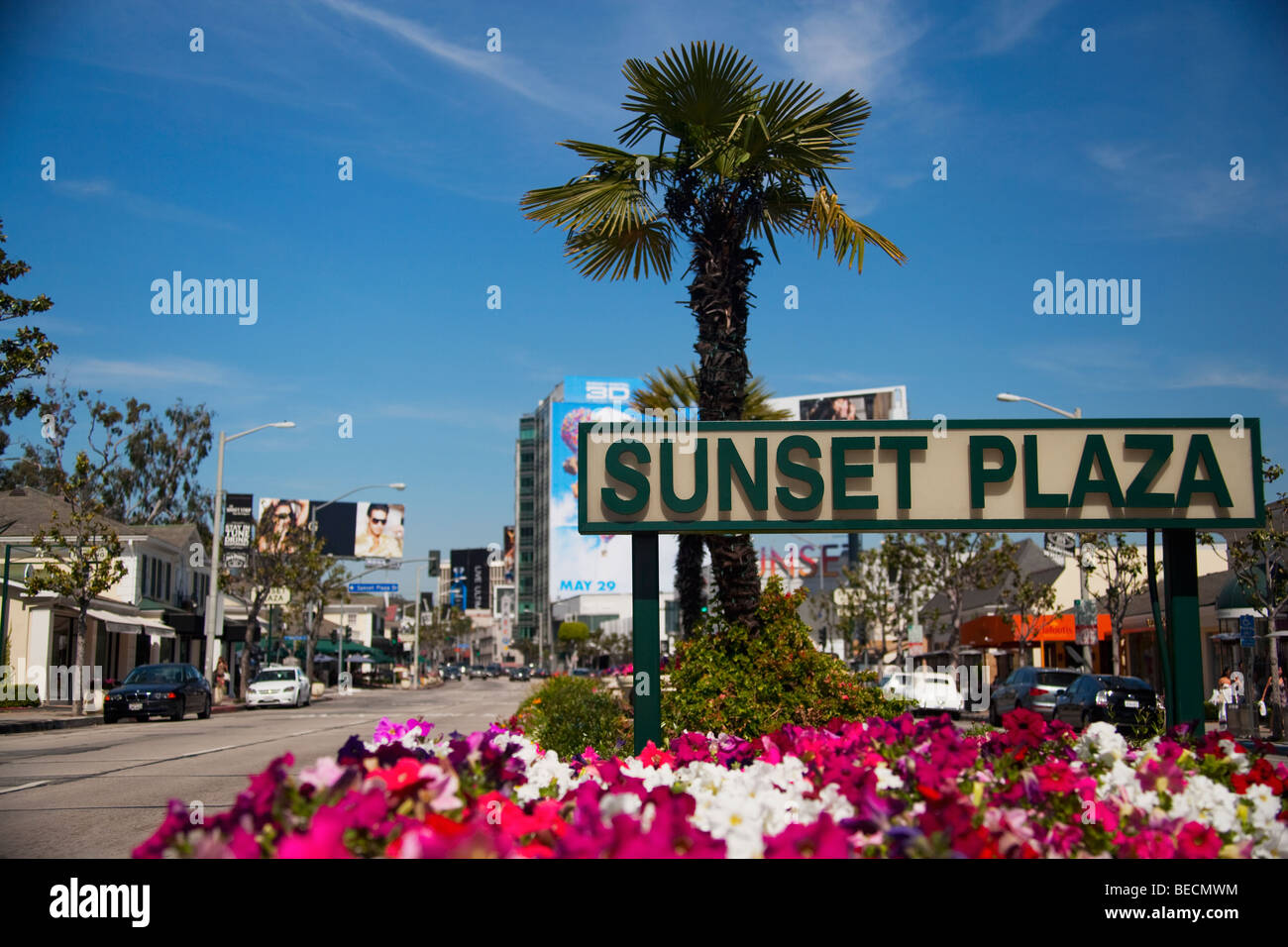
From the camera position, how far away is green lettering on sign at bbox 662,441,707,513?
27.4 feet

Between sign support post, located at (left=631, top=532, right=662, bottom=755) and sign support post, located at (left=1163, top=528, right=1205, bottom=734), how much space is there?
12.2 feet

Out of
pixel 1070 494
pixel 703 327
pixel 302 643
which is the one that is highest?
pixel 703 327

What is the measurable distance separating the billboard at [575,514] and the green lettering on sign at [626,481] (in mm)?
67659

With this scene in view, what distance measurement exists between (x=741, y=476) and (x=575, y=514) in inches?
3385

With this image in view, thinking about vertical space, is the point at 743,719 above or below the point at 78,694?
above

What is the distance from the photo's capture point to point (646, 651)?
8.19 metres

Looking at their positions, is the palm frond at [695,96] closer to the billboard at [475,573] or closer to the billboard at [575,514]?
the billboard at [575,514]

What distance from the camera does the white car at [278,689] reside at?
4034 centimetres

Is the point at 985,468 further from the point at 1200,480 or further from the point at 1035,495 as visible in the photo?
the point at 1200,480

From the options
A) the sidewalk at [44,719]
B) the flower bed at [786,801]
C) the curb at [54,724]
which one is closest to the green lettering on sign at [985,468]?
the flower bed at [786,801]
